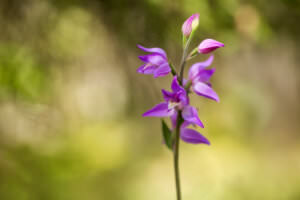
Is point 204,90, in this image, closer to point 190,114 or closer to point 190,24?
point 190,114

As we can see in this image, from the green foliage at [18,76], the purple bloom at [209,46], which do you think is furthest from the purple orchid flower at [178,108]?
the green foliage at [18,76]

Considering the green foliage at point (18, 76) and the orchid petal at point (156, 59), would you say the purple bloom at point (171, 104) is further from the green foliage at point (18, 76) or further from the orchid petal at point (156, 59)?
the green foliage at point (18, 76)

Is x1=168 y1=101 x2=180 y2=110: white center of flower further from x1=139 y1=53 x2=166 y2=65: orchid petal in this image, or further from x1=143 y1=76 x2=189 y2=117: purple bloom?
x1=139 y1=53 x2=166 y2=65: orchid petal

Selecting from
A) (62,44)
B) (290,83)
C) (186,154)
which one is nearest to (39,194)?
(62,44)

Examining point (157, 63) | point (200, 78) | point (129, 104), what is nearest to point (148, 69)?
point (157, 63)

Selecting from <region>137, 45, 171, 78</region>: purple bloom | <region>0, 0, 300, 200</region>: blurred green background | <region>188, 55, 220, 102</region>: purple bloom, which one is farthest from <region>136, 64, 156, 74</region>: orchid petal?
<region>0, 0, 300, 200</region>: blurred green background

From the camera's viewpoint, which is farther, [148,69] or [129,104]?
[129,104]
